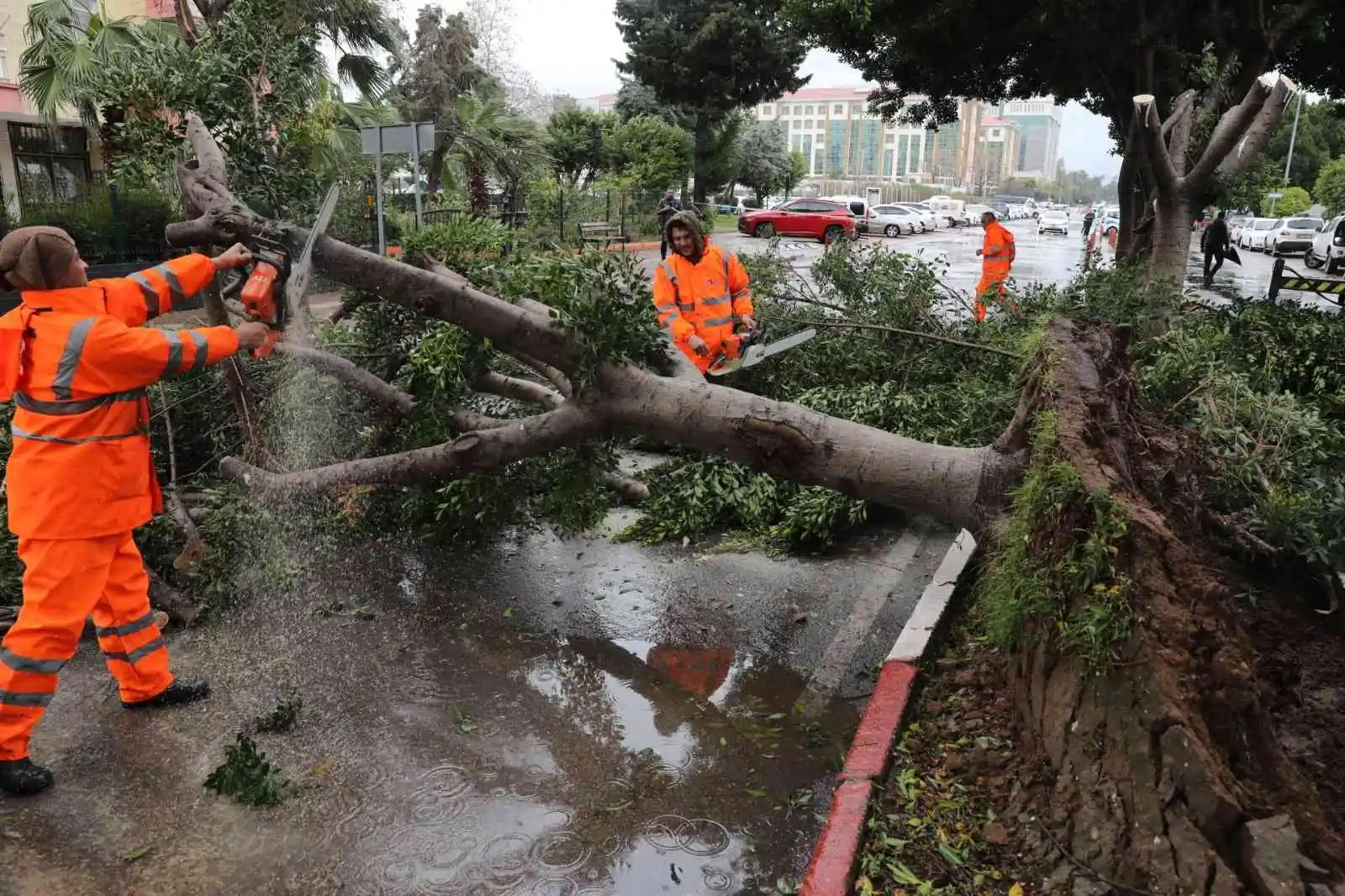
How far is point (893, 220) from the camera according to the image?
39.0m

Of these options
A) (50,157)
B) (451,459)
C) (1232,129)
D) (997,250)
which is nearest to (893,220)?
(50,157)

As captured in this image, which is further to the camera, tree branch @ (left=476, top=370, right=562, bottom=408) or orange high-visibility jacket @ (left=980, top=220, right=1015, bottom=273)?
orange high-visibility jacket @ (left=980, top=220, right=1015, bottom=273)

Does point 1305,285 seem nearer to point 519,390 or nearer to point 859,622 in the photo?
point 859,622

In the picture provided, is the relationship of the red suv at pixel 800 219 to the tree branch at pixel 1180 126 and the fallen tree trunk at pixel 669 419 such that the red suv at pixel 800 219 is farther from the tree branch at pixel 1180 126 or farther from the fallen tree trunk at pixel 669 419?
the fallen tree trunk at pixel 669 419

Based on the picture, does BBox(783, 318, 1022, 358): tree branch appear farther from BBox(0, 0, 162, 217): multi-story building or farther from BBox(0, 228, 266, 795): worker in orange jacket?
BBox(0, 0, 162, 217): multi-story building

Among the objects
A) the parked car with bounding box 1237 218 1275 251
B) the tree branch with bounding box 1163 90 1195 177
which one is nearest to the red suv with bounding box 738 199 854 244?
the parked car with bounding box 1237 218 1275 251

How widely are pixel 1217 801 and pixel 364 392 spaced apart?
4091mm

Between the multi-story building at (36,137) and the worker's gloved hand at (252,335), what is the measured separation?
590 inches

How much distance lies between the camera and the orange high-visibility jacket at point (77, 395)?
125 inches

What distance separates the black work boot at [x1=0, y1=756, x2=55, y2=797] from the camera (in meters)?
3.11

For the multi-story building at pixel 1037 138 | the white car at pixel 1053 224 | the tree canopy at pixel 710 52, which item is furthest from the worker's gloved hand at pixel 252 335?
the multi-story building at pixel 1037 138

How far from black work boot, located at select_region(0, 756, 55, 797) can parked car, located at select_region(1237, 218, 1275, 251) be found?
1483 inches

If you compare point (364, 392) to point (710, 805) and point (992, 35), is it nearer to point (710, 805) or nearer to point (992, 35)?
point (710, 805)

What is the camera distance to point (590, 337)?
388 centimetres
